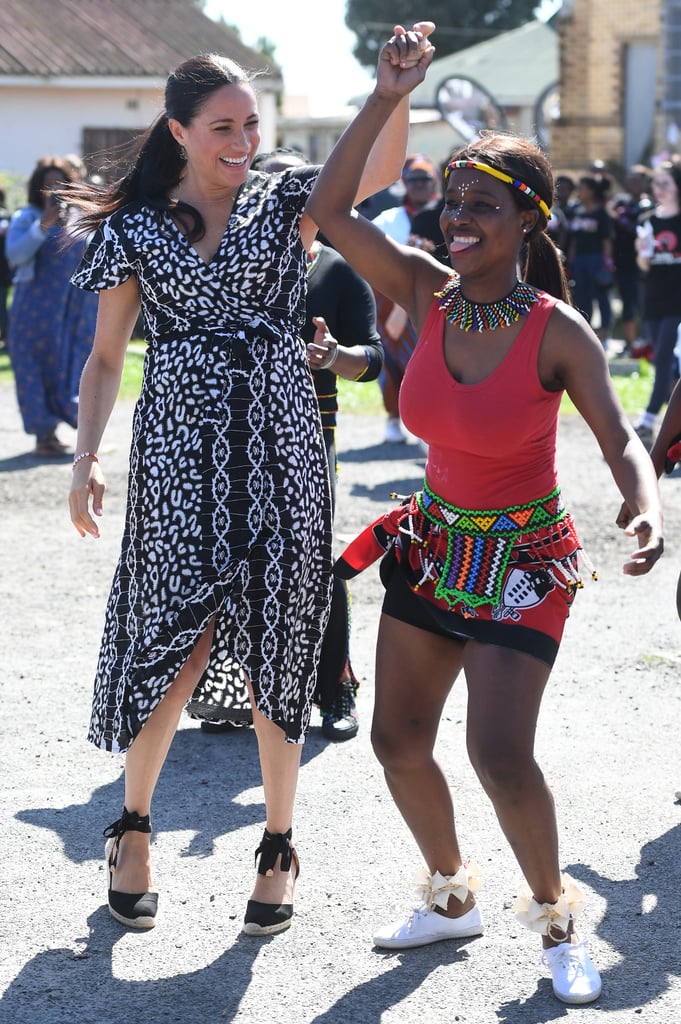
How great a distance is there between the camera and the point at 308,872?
13.1 feet

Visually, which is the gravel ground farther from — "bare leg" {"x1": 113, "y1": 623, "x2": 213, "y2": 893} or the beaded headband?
the beaded headband

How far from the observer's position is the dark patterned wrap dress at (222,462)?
3.51 metres

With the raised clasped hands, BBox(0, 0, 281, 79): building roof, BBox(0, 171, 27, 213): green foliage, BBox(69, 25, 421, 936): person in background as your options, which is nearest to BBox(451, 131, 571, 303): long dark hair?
the raised clasped hands

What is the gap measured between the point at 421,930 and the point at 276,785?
518 millimetres

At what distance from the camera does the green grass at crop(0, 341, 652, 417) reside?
41.7 ft

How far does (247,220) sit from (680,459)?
Answer: 4.94 feet

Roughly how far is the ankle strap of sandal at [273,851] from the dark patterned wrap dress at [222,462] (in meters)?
0.29

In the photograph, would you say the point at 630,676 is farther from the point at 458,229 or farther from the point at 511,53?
the point at 511,53

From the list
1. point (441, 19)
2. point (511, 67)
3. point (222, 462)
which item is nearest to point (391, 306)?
point (222, 462)

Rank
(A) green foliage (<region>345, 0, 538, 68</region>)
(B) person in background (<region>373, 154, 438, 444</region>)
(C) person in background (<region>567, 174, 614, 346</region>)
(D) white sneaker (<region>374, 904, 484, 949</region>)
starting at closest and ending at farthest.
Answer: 1. (D) white sneaker (<region>374, 904, 484, 949</region>)
2. (B) person in background (<region>373, 154, 438, 444</region>)
3. (C) person in background (<region>567, 174, 614, 346</region>)
4. (A) green foliage (<region>345, 0, 538, 68</region>)

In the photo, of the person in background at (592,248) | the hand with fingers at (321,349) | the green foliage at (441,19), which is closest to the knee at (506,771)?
the hand with fingers at (321,349)

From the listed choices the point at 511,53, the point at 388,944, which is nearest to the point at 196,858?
the point at 388,944

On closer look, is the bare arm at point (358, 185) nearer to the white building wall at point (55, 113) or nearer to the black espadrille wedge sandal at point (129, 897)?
the black espadrille wedge sandal at point (129, 897)

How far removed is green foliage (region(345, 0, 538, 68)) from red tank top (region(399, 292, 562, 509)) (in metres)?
57.1
